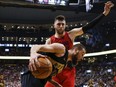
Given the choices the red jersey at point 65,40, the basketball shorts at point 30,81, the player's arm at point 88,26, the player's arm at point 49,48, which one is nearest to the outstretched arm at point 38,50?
the player's arm at point 49,48

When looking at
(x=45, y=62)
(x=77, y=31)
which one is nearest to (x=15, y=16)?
(x=77, y=31)

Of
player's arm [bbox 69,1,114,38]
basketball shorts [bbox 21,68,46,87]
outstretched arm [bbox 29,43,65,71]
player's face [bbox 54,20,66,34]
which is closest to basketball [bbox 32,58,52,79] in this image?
outstretched arm [bbox 29,43,65,71]

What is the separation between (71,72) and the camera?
20.9 ft

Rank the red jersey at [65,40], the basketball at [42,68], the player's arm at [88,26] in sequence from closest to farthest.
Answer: the basketball at [42,68] < the red jersey at [65,40] < the player's arm at [88,26]

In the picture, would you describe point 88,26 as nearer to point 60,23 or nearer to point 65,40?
point 65,40

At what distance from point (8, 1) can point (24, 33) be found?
29.9ft

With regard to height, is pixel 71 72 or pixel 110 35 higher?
pixel 71 72

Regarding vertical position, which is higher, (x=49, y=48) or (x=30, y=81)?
(x=49, y=48)

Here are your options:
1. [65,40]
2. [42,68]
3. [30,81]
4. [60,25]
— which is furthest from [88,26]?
[42,68]

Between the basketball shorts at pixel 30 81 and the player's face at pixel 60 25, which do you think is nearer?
the basketball shorts at pixel 30 81

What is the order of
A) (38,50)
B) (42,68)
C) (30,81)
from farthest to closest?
(30,81) → (38,50) → (42,68)

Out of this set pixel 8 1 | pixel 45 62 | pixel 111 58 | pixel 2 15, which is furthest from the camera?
pixel 111 58

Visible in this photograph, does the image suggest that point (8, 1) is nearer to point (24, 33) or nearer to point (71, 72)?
point (24, 33)

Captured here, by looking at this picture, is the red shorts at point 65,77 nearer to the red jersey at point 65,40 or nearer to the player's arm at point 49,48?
the red jersey at point 65,40
